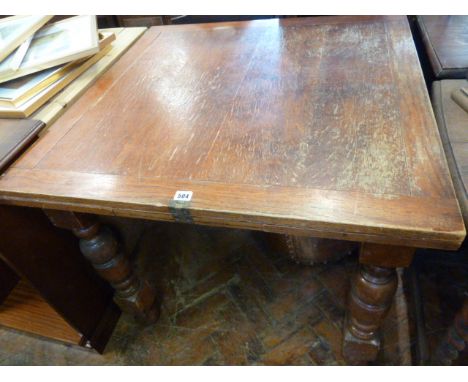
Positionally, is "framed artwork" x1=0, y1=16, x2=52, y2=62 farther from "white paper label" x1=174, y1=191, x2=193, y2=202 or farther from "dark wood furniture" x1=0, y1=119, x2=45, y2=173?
"white paper label" x1=174, y1=191, x2=193, y2=202

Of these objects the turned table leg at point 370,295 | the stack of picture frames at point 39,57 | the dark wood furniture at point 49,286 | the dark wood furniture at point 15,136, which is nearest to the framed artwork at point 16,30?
the stack of picture frames at point 39,57

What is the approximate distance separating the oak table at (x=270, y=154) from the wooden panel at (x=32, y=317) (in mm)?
263

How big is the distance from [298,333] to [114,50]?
111 centimetres

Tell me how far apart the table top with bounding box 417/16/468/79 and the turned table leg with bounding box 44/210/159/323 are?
3.42 ft

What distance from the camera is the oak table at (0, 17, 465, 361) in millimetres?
560

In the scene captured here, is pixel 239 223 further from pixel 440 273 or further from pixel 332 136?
pixel 440 273

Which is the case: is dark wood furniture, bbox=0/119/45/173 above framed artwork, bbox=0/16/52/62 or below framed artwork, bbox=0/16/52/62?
below

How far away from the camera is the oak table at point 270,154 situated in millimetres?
560

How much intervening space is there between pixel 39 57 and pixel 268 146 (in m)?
0.71

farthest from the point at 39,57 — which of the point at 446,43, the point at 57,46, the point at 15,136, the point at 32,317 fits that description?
the point at 446,43

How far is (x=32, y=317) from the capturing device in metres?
1.17

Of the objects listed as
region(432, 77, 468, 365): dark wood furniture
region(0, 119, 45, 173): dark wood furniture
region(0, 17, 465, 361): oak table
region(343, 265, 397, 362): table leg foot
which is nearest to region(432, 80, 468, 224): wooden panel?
region(432, 77, 468, 365): dark wood furniture

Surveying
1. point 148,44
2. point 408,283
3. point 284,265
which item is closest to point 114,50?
point 148,44

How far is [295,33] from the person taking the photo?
3.56 feet
